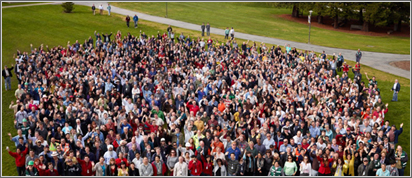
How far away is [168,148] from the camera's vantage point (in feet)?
46.2

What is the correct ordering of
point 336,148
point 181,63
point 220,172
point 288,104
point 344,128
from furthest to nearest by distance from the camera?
point 181,63, point 288,104, point 344,128, point 336,148, point 220,172

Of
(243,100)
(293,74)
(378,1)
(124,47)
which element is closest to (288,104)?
A: (243,100)

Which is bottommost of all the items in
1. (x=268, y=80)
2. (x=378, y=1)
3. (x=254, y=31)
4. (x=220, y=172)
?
(x=220, y=172)

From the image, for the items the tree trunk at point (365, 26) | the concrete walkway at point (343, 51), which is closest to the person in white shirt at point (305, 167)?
the concrete walkway at point (343, 51)

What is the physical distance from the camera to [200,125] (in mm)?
15805

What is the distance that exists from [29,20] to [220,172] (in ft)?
132

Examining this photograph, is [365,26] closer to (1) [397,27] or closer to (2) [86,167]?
(1) [397,27]

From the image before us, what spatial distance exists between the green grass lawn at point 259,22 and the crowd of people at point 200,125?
21.4 m

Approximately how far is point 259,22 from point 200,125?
134 ft

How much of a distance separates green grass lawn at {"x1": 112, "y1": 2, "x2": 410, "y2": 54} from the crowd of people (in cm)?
2135

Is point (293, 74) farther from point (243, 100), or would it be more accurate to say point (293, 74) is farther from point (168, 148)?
point (168, 148)

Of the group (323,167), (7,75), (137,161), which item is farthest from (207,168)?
(7,75)

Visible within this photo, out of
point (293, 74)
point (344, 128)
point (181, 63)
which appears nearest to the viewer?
point (344, 128)

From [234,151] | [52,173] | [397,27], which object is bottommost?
[52,173]
